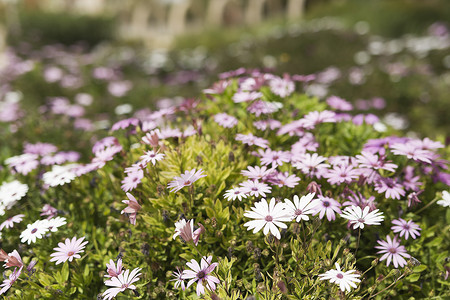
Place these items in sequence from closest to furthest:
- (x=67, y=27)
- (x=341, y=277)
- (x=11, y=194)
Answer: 1. (x=341, y=277)
2. (x=11, y=194)
3. (x=67, y=27)

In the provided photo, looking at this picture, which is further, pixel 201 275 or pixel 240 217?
pixel 240 217

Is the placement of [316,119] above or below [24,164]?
above

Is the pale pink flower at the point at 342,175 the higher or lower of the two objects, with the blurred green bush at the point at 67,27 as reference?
higher

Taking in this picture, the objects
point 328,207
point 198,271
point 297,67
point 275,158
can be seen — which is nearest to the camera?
point 198,271

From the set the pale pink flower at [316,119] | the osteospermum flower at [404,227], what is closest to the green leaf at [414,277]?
the osteospermum flower at [404,227]

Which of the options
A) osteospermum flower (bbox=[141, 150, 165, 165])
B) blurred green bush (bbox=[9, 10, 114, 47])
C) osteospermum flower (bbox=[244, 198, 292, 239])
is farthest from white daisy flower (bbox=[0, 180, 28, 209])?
blurred green bush (bbox=[9, 10, 114, 47])

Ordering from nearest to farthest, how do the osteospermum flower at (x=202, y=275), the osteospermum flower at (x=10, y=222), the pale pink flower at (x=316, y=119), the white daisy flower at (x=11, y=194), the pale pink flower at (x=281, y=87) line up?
1. the osteospermum flower at (x=202, y=275)
2. the osteospermum flower at (x=10, y=222)
3. the white daisy flower at (x=11, y=194)
4. the pale pink flower at (x=316, y=119)
5. the pale pink flower at (x=281, y=87)

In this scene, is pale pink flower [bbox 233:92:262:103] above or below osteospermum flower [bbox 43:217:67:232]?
above

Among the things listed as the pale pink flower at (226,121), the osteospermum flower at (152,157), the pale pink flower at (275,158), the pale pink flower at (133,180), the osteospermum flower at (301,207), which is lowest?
the pale pink flower at (133,180)

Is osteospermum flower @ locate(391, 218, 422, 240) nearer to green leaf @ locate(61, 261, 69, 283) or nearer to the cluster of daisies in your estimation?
A: the cluster of daisies

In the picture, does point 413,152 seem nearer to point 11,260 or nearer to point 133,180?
point 133,180

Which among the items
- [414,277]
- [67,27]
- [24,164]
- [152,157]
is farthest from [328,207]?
[67,27]

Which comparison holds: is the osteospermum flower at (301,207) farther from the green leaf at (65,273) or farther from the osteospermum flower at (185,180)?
the green leaf at (65,273)
